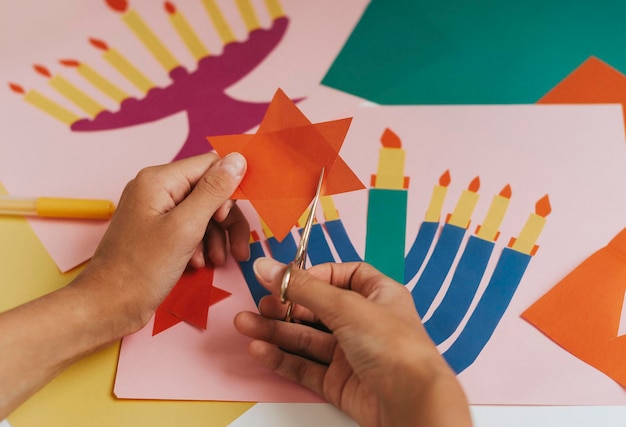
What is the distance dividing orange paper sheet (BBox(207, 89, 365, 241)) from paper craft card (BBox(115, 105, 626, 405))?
13 cm

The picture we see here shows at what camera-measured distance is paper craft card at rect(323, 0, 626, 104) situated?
99 cm

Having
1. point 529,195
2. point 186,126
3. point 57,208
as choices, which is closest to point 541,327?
point 529,195

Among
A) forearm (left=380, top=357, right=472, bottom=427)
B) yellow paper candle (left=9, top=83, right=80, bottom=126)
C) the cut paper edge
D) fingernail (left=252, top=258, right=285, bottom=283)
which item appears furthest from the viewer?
yellow paper candle (left=9, top=83, right=80, bottom=126)

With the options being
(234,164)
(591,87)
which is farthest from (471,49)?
(234,164)

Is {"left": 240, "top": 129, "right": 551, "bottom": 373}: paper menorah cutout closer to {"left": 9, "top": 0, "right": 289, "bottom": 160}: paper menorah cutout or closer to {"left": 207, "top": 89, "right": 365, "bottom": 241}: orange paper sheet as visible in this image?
{"left": 207, "top": 89, "right": 365, "bottom": 241}: orange paper sheet

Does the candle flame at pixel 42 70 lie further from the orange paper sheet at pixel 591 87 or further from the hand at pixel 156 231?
the orange paper sheet at pixel 591 87

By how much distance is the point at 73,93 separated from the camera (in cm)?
102

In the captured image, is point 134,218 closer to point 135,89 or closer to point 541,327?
point 135,89

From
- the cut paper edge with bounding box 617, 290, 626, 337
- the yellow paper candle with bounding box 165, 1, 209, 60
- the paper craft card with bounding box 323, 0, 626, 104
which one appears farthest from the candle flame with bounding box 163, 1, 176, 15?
the cut paper edge with bounding box 617, 290, 626, 337

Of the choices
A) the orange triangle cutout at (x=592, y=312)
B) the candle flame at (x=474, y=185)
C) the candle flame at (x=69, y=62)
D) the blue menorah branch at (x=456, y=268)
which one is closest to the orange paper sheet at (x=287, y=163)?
the blue menorah branch at (x=456, y=268)

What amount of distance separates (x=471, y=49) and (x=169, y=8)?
0.59 m

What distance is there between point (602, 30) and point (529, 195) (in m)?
0.39

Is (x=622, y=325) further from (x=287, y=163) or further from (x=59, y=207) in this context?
(x=59, y=207)

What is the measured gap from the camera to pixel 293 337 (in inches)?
30.3
